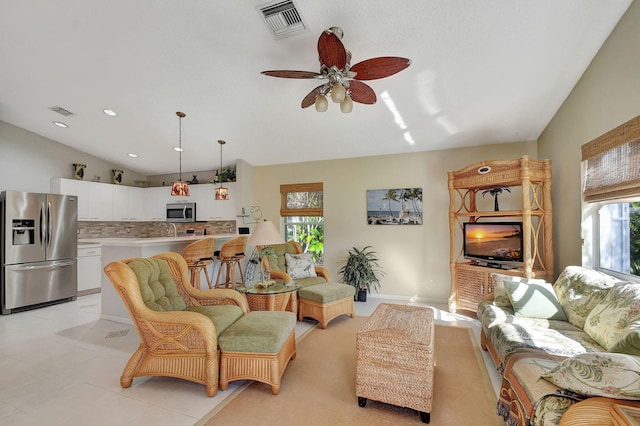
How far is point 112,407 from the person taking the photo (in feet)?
6.59

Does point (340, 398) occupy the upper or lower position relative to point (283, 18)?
lower

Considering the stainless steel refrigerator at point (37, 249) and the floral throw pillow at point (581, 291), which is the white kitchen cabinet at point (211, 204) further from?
the floral throw pillow at point (581, 291)

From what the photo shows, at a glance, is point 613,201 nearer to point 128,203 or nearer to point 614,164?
point 614,164


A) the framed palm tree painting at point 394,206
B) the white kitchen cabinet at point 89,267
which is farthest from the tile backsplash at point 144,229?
the framed palm tree painting at point 394,206

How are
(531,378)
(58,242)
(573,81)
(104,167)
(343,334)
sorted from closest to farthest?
(531,378), (573,81), (343,334), (58,242), (104,167)

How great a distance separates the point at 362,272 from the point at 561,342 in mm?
2883

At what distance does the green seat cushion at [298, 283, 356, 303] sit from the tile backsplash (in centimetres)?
300

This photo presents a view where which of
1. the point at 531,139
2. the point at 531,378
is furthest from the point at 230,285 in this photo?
the point at 531,139

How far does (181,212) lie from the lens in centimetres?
625

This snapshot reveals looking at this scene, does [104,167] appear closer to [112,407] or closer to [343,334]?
[112,407]

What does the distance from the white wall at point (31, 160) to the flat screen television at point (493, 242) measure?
7316 millimetres

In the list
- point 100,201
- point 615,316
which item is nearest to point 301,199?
point 100,201

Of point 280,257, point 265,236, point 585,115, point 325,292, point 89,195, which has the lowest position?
point 325,292

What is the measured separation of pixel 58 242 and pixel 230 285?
2830 millimetres
